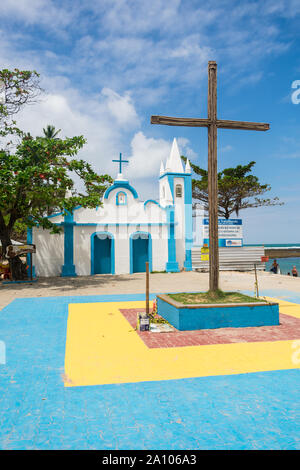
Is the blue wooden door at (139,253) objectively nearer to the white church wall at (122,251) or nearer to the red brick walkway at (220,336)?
the white church wall at (122,251)

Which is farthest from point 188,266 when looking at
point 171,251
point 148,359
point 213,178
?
point 148,359

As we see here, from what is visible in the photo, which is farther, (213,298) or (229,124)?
(229,124)

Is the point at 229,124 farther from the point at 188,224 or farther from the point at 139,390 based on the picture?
the point at 188,224

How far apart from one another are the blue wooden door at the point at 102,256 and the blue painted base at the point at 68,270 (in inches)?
67.9

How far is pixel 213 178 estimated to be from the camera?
31.6 feet

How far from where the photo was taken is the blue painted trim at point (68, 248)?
2222cm

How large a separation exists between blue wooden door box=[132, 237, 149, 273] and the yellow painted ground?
15.9 meters

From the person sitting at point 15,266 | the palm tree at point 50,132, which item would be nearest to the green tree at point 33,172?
the person sitting at point 15,266

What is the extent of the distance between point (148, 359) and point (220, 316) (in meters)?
2.99

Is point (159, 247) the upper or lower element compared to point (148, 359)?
upper

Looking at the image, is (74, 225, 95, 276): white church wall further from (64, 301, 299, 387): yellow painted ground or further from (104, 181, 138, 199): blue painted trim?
(64, 301, 299, 387): yellow painted ground

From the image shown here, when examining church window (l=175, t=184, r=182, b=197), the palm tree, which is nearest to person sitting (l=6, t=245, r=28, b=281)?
church window (l=175, t=184, r=182, b=197)

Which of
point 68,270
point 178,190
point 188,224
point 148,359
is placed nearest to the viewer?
point 148,359
